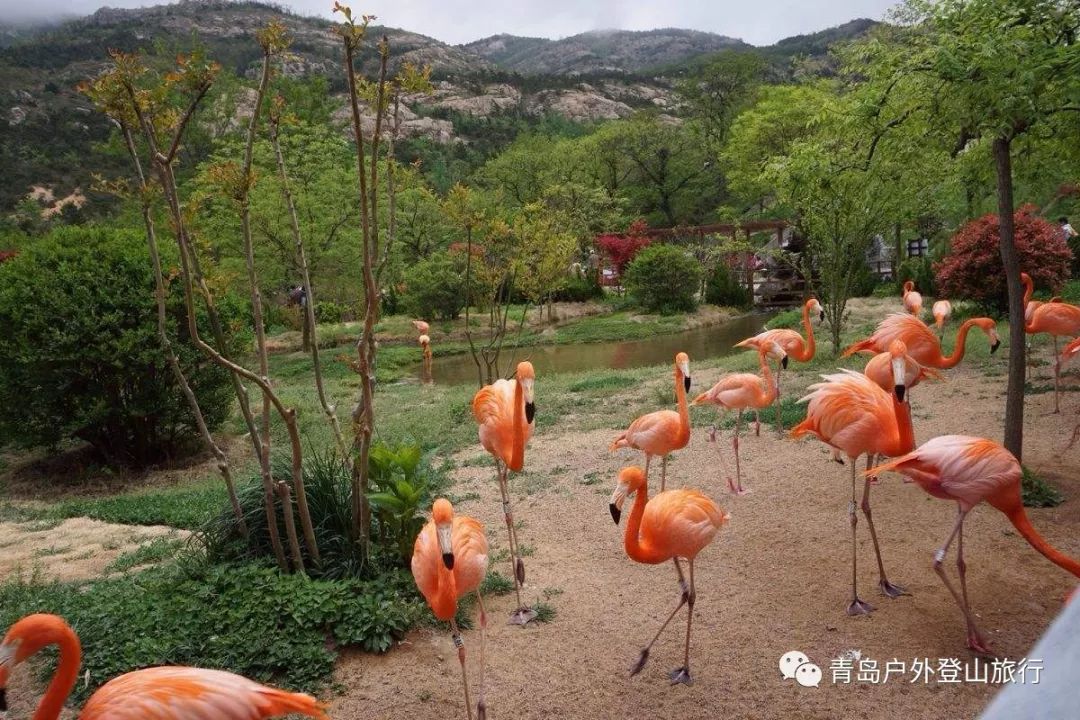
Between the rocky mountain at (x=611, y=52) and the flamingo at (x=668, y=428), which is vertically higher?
the rocky mountain at (x=611, y=52)

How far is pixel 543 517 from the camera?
18.8 feet

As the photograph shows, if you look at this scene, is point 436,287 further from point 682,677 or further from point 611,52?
point 611,52

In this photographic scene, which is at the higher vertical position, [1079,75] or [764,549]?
[1079,75]

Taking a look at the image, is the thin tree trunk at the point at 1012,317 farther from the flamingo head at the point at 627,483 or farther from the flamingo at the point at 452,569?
the flamingo at the point at 452,569

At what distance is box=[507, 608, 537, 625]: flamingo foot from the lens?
4043mm

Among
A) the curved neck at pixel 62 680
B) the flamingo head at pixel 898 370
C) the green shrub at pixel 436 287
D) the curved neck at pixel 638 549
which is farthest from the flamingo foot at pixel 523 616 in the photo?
the green shrub at pixel 436 287

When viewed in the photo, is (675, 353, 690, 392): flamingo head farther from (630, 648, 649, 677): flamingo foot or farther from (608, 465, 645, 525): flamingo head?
(630, 648, 649, 677): flamingo foot

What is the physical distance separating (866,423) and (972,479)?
72 centimetres

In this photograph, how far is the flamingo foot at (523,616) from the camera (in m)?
4.04

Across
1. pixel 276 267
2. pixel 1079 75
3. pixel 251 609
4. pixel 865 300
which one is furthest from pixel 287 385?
pixel 865 300

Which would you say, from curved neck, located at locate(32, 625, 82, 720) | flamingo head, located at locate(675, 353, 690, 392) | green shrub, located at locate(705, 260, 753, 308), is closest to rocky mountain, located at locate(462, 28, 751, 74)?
green shrub, located at locate(705, 260, 753, 308)

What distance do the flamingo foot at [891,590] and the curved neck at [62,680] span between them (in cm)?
392

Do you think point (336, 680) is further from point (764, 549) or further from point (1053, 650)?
point (1053, 650)

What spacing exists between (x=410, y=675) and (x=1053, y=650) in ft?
11.7
